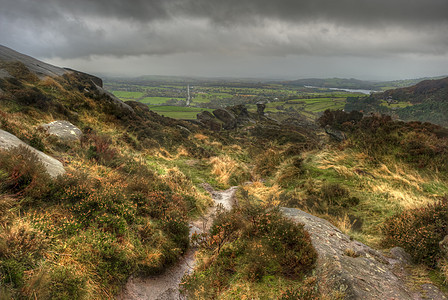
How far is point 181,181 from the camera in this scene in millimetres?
9906

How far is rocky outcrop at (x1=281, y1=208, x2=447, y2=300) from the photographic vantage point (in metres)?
3.48

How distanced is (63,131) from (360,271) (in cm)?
1292

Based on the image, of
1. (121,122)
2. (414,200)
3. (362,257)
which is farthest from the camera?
(121,122)

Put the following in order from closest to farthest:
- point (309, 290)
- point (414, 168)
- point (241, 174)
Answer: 1. point (309, 290)
2. point (414, 168)
3. point (241, 174)

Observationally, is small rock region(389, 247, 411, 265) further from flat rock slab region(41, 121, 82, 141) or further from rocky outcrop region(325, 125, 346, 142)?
rocky outcrop region(325, 125, 346, 142)

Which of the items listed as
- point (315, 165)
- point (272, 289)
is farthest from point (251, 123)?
point (272, 289)

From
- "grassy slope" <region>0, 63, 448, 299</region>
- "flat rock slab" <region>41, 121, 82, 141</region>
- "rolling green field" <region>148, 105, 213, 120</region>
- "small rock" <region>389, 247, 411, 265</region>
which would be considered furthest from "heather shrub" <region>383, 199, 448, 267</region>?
"rolling green field" <region>148, 105, 213, 120</region>

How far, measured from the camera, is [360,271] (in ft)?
12.9

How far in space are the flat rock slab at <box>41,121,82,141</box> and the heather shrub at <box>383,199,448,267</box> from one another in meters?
13.2

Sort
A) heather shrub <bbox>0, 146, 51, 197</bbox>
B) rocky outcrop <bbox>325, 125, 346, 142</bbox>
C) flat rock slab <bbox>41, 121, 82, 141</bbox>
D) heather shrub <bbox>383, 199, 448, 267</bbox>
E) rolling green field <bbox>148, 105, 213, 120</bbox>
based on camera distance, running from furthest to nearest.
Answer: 1. rolling green field <bbox>148, 105, 213, 120</bbox>
2. rocky outcrop <bbox>325, 125, 346, 142</bbox>
3. flat rock slab <bbox>41, 121, 82, 141</bbox>
4. heather shrub <bbox>0, 146, 51, 197</bbox>
5. heather shrub <bbox>383, 199, 448, 267</bbox>

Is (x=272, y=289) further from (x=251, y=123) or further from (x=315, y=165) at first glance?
(x=251, y=123)

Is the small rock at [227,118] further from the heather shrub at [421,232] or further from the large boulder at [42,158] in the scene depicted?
the heather shrub at [421,232]

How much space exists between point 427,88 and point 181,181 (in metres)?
94.8

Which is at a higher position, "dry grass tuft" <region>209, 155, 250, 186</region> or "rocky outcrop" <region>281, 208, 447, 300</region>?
"rocky outcrop" <region>281, 208, 447, 300</region>
